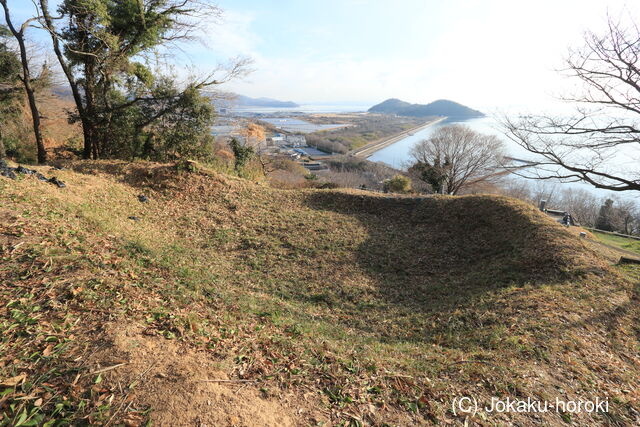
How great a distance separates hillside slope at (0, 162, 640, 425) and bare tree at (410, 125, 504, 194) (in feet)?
41.4

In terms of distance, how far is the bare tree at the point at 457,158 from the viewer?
1916cm

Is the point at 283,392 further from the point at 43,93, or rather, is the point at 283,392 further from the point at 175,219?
the point at 43,93

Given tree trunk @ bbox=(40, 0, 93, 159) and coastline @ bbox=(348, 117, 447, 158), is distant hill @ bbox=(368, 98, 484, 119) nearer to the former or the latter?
coastline @ bbox=(348, 117, 447, 158)

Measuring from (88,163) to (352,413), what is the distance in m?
10.7

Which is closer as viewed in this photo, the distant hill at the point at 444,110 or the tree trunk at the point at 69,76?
the tree trunk at the point at 69,76

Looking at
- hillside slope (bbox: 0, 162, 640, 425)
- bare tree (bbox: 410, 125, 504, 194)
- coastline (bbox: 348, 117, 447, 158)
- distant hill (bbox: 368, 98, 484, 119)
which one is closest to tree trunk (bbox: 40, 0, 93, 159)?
hillside slope (bbox: 0, 162, 640, 425)

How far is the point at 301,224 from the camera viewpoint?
814 centimetres

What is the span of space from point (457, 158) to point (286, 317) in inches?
753

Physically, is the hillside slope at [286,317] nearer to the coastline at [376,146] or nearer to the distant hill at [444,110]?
the coastline at [376,146]

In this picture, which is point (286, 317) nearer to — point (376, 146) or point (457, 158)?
point (457, 158)

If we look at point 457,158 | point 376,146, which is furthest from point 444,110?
point 457,158

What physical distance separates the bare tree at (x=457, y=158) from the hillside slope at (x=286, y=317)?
12.6 metres

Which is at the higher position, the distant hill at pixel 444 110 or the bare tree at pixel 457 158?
the distant hill at pixel 444 110

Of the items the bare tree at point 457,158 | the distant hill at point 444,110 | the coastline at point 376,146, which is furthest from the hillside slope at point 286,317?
the distant hill at point 444,110
